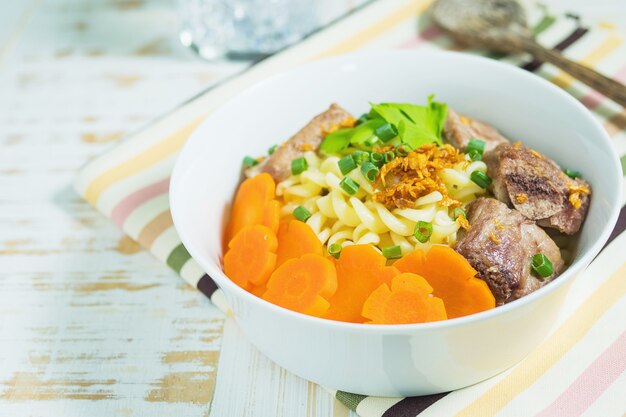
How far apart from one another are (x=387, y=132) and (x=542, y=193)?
73 cm

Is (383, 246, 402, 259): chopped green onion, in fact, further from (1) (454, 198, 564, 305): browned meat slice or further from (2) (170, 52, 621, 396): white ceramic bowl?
(2) (170, 52, 621, 396): white ceramic bowl

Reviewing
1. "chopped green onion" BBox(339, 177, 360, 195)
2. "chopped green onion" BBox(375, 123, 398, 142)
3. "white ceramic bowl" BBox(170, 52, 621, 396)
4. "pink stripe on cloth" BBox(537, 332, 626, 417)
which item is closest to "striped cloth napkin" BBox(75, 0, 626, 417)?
"pink stripe on cloth" BBox(537, 332, 626, 417)

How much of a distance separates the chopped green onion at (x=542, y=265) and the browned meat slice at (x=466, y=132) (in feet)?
2.33

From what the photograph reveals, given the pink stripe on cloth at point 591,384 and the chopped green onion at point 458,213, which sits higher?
the chopped green onion at point 458,213

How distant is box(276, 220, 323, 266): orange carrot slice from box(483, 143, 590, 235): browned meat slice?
0.86 m

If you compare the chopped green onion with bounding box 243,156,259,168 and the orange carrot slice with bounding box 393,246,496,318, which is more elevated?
the orange carrot slice with bounding box 393,246,496,318

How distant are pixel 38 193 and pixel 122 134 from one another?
680mm

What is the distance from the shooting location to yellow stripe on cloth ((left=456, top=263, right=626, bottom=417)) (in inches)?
104

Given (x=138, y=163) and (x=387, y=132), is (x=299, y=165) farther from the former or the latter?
(x=138, y=163)

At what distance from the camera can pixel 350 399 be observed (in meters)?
2.71

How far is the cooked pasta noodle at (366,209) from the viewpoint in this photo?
2943mm

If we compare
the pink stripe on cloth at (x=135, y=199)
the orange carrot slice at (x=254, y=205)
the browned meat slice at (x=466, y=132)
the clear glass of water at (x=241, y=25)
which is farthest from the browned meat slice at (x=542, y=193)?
the clear glass of water at (x=241, y=25)

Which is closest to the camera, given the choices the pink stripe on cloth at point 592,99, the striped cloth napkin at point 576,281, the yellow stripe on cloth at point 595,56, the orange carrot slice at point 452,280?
the orange carrot slice at point 452,280

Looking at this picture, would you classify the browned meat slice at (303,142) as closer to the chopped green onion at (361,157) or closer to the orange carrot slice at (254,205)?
the orange carrot slice at (254,205)
